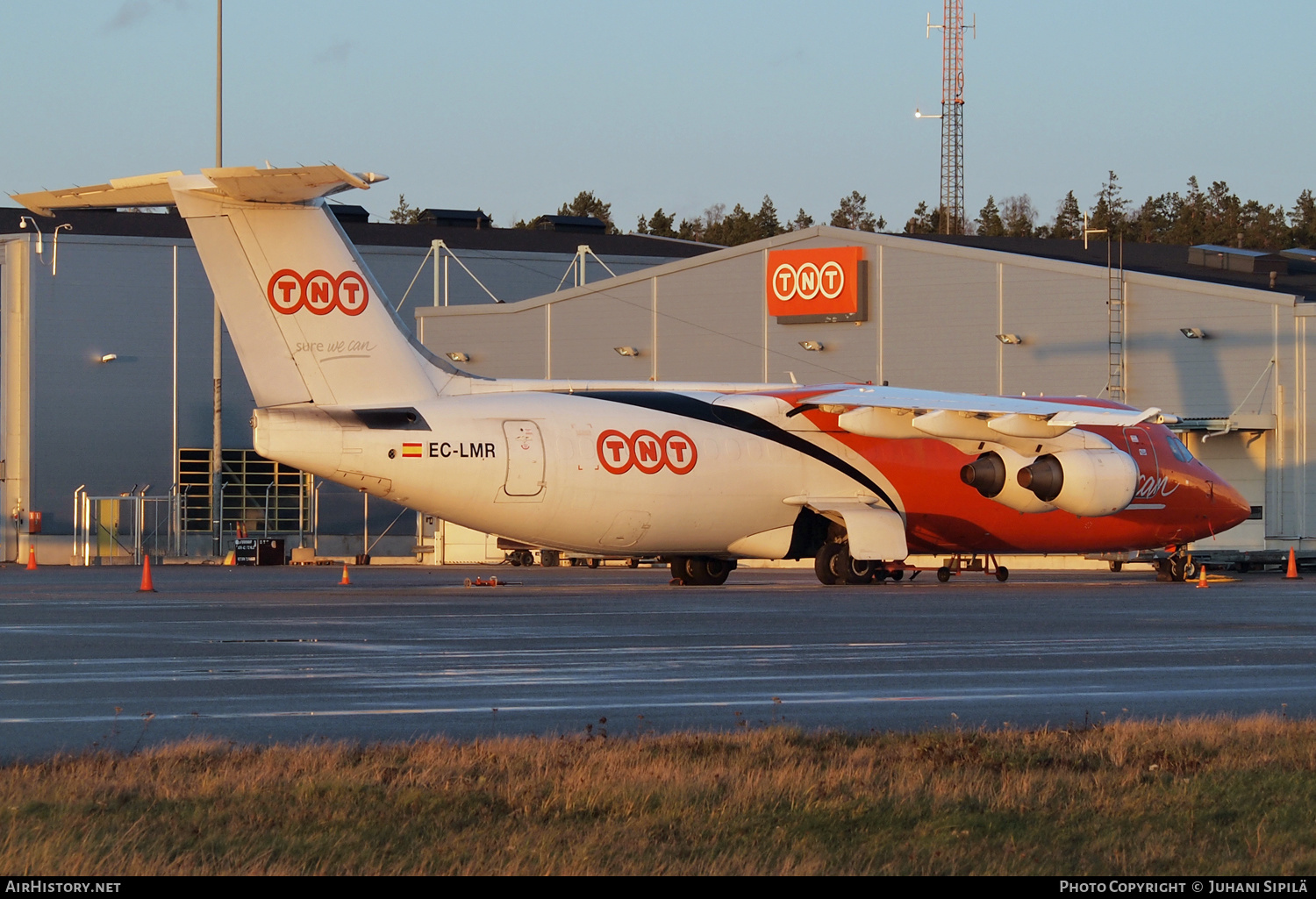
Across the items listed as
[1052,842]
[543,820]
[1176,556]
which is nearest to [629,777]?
[543,820]

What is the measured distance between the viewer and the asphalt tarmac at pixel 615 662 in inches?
443

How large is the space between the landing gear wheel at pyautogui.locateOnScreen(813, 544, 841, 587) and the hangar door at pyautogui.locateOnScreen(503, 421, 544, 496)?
21.7 feet

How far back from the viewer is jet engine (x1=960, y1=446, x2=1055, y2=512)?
29.6 metres

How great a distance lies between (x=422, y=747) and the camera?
9.32m

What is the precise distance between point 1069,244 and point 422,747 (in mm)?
57844

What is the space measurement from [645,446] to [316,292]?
625 centimetres

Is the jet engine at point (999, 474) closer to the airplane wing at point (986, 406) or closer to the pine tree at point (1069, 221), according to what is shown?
the airplane wing at point (986, 406)

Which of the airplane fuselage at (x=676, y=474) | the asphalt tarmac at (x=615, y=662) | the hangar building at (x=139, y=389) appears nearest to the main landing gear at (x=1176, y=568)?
the airplane fuselage at (x=676, y=474)

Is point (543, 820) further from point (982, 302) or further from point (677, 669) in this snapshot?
point (982, 302)

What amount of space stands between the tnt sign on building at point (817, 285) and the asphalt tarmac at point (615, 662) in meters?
22.0

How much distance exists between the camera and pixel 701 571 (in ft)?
105

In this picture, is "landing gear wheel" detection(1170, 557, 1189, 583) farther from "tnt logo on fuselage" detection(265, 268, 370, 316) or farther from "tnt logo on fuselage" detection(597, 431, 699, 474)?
"tnt logo on fuselage" detection(265, 268, 370, 316)

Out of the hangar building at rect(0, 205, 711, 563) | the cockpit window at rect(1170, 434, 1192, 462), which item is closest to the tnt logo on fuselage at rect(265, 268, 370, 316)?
the cockpit window at rect(1170, 434, 1192, 462)

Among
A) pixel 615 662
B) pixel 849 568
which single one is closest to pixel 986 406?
pixel 849 568
